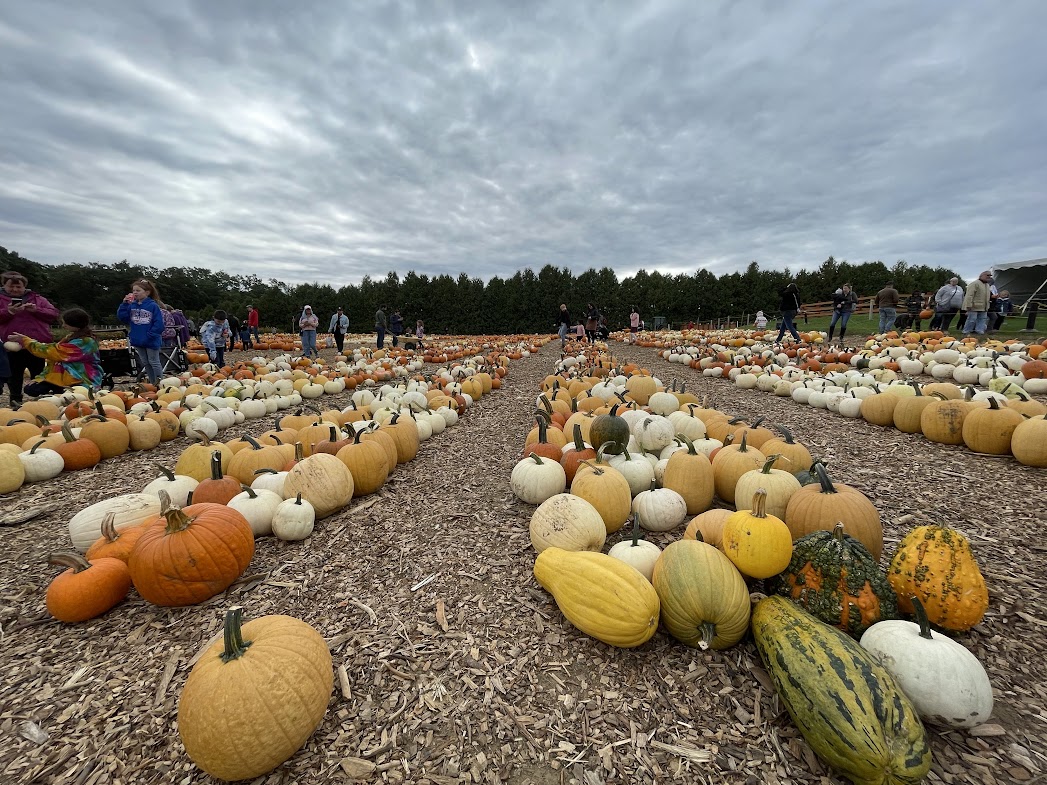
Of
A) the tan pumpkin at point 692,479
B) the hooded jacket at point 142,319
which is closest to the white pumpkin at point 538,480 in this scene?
the tan pumpkin at point 692,479

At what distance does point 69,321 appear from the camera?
7.11m

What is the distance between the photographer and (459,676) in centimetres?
208

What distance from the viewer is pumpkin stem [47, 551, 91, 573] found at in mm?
2353

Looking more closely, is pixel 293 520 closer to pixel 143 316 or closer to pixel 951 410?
pixel 951 410

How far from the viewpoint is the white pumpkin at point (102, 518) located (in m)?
2.94

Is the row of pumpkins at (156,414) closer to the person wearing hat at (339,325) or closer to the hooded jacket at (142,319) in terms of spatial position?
the hooded jacket at (142,319)

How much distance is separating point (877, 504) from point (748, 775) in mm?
2826

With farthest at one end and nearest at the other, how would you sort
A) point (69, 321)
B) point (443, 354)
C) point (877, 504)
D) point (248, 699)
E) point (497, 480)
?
point (443, 354), point (69, 321), point (497, 480), point (877, 504), point (248, 699)

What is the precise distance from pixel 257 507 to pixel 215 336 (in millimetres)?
12736

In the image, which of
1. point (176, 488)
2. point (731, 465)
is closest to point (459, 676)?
point (731, 465)

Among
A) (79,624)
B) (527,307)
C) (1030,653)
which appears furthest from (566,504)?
(527,307)

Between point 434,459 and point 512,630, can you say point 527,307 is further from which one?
point 512,630

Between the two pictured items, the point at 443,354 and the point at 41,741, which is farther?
the point at 443,354

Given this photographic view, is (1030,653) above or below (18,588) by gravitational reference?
above
